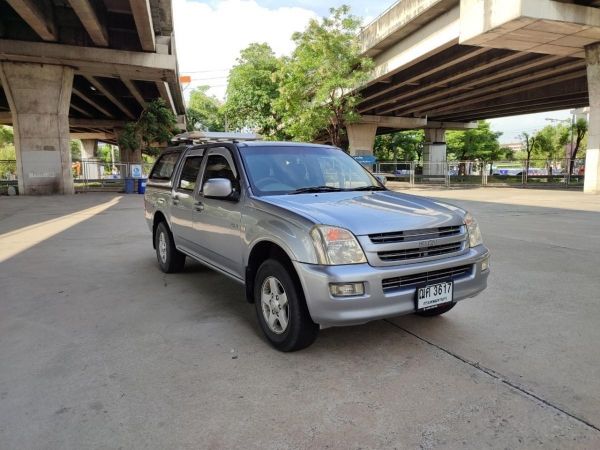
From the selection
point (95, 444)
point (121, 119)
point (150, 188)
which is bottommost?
point (95, 444)

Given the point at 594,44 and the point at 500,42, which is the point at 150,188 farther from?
the point at 594,44

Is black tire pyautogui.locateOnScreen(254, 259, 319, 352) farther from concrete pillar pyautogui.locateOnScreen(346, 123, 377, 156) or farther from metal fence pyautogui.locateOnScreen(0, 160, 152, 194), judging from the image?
concrete pillar pyautogui.locateOnScreen(346, 123, 377, 156)

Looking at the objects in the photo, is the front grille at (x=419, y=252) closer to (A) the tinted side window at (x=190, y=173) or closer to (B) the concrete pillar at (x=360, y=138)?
(A) the tinted side window at (x=190, y=173)

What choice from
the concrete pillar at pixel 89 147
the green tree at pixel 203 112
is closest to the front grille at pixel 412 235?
the green tree at pixel 203 112

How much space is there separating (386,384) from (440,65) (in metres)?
24.2

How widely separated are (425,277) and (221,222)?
2050 mm

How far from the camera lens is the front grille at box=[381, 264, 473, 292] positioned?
10.6ft

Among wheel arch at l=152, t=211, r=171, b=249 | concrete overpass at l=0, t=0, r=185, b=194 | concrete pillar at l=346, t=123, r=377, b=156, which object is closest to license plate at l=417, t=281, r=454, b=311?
wheel arch at l=152, t=211, r=171, b=249

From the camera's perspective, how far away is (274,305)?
11.8 ft

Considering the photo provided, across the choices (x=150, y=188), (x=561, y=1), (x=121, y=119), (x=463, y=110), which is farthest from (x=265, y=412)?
(x=121, y=119)

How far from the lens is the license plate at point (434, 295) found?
10.9 feet

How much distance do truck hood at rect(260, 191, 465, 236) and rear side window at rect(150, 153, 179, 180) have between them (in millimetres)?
2532

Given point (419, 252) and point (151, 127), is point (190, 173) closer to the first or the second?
point (419, 252)

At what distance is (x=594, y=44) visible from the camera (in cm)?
1875
